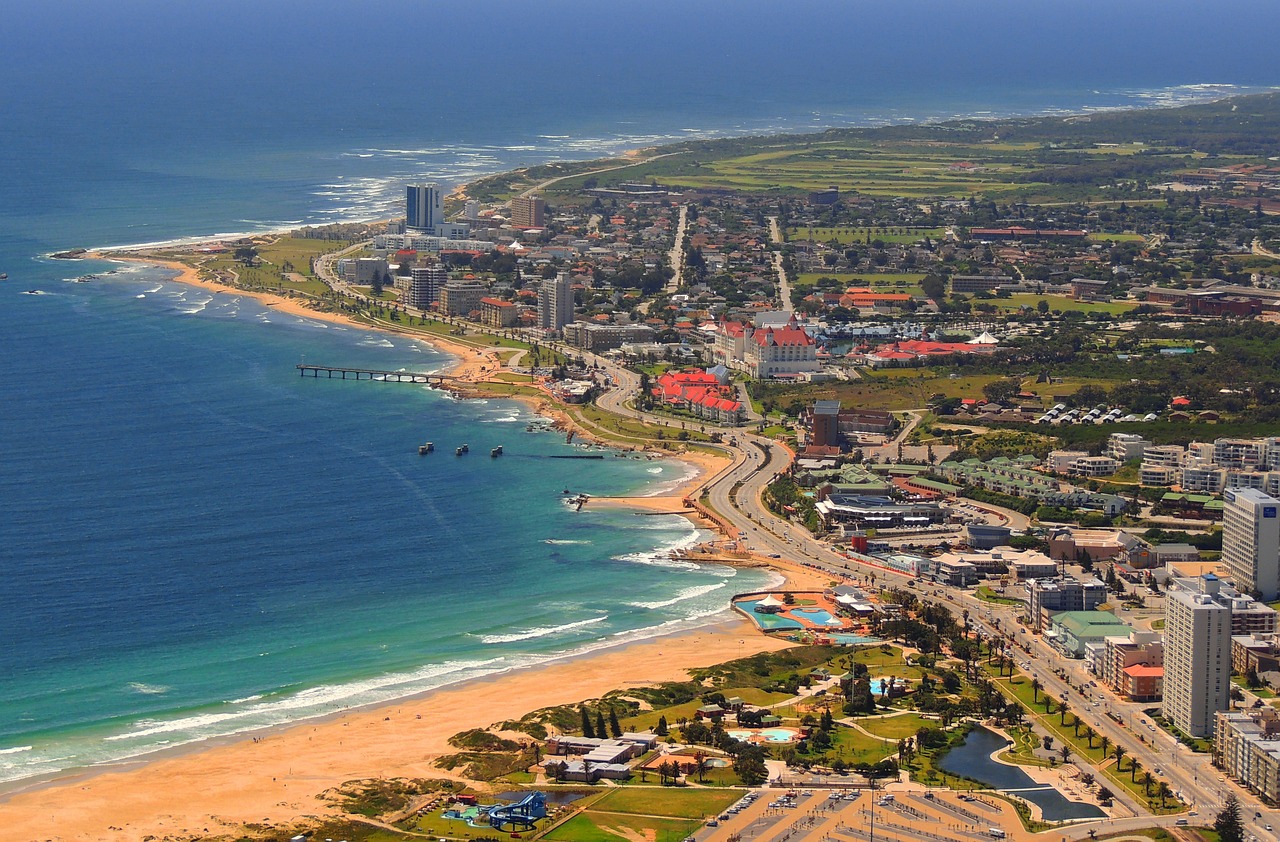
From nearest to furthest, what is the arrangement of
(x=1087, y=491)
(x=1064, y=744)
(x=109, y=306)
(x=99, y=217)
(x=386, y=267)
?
(x=1064, y=744)
(x=1087, y=491)
(x=109, y=306)
(x=386, y=267)
(x=99, y=217)

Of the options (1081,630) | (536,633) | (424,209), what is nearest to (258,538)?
(536,633)

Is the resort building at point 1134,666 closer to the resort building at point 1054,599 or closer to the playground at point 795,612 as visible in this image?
the resort building at point 1054,599

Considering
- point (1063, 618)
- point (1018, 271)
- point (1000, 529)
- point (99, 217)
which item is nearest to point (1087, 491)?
point (1000, 529)

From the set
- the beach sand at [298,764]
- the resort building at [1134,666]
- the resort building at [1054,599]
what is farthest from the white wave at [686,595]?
the resort building at [1134,666]

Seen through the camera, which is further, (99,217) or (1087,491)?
(99,217)

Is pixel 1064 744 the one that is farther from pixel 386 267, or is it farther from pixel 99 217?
pixel 99 217

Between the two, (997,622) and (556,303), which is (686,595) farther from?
(556,303)

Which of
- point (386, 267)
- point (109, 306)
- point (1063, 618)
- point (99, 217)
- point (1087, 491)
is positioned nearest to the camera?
point (1063, 618)

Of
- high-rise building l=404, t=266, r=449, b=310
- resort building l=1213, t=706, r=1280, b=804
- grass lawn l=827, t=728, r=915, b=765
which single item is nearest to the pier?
high-rise building l=404, t=266, r=449, b=310
